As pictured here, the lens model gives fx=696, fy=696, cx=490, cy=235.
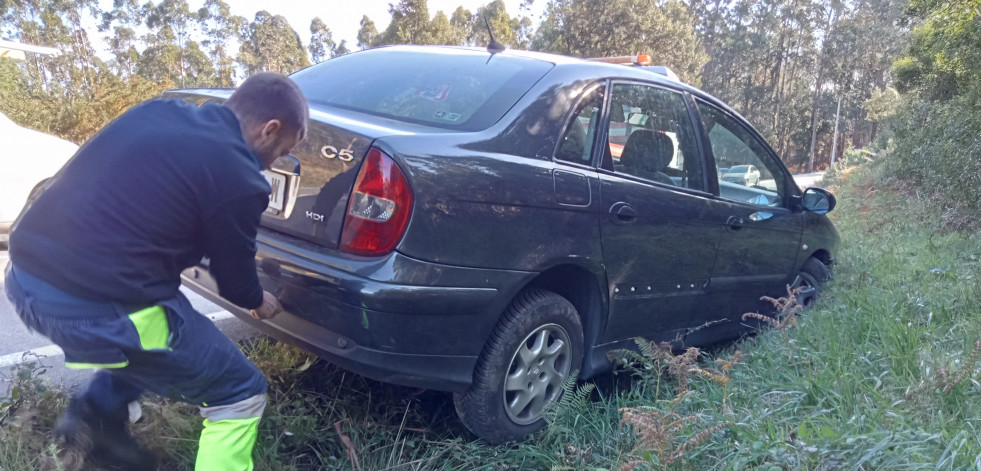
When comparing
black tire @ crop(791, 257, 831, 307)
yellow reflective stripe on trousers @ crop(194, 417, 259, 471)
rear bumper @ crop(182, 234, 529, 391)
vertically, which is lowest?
black tire @ crop(791, 257, 831, 307)

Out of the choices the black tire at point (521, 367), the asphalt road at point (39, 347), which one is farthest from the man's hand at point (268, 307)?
the asphalt road at point (39, 347)

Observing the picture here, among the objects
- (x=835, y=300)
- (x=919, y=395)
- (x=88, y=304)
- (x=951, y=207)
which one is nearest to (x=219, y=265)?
(x=88, y=304)

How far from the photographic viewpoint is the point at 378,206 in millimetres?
2385

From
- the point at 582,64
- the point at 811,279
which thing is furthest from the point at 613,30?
the point at 582,64

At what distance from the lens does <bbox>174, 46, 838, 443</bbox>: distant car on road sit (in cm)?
241

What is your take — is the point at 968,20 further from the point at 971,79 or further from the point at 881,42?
the point at 881,42

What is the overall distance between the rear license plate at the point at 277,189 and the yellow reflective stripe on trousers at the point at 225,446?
2.82ft

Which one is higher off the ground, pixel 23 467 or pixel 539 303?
pixel 539 303

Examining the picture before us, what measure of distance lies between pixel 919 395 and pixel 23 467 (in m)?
3.22

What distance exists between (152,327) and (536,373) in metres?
1.57

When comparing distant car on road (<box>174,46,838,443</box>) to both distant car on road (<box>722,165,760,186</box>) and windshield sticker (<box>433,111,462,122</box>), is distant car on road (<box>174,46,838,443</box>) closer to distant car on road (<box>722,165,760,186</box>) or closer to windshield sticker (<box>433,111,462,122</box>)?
windshield sticker (<box>433,111,462,122</box>)

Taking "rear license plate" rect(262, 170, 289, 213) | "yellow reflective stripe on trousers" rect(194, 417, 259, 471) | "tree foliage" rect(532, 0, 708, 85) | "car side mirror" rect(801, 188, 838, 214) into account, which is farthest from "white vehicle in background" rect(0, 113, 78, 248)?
"tree foliage" rect(532, 0, 708, 85)

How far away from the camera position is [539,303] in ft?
9.29

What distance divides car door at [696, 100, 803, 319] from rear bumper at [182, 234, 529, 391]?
1.68 meters
